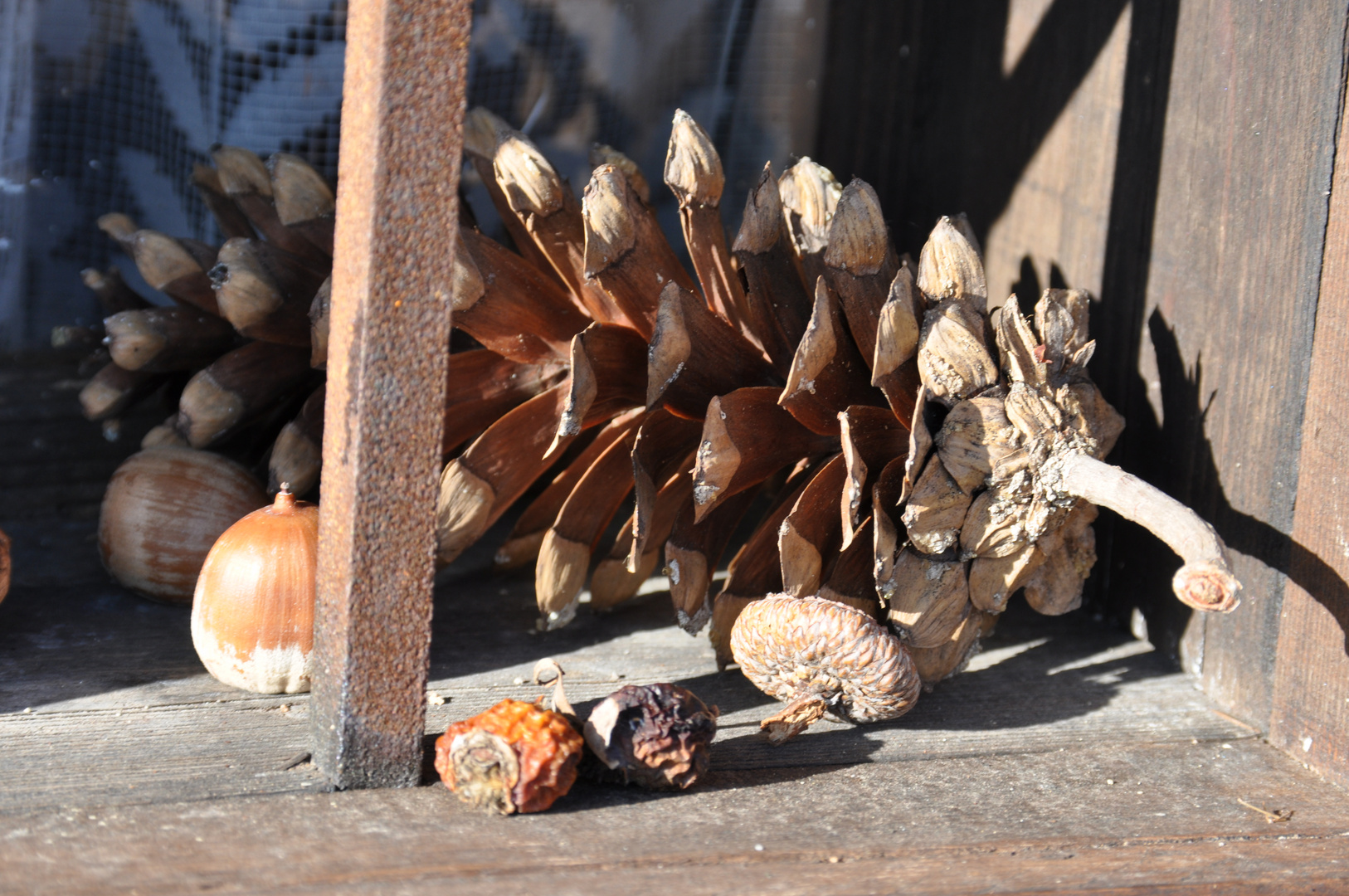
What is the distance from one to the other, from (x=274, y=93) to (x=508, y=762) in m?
1.08

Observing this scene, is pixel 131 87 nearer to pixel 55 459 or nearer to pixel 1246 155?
pixel 55 459

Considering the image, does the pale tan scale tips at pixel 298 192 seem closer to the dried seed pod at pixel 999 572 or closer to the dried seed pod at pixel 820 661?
the dried seed pod at pixel 820 661

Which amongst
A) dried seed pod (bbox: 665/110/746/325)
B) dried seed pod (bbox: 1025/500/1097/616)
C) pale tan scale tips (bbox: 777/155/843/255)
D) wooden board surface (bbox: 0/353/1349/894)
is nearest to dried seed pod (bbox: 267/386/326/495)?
wooden board surface (bbox: 0/353/1349/894)

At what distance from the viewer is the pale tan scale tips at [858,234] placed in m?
0.97

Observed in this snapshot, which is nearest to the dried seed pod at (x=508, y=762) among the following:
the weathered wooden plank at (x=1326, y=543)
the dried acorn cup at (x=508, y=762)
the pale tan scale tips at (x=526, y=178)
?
the dried acorn cup at (x=508, y=762)

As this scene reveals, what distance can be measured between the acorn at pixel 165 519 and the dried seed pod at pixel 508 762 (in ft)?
1.47

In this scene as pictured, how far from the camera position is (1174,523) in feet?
2.69

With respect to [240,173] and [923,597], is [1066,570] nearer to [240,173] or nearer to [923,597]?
[923,597]

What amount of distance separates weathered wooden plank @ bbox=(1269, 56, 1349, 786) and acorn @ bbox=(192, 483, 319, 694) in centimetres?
83

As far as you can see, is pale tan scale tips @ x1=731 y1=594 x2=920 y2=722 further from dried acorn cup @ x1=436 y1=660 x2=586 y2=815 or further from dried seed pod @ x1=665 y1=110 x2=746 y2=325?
dried seed pod @ x1=665 y1=110 x2=746 y2=325

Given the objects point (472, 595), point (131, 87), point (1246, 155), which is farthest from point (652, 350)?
point (131, 87)

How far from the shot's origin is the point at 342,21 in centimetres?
145

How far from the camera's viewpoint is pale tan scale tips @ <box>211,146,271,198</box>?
4.09ft

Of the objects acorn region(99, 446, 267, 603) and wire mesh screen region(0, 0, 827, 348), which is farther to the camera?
wire mesh screen region(0, 0, 827, 348)
